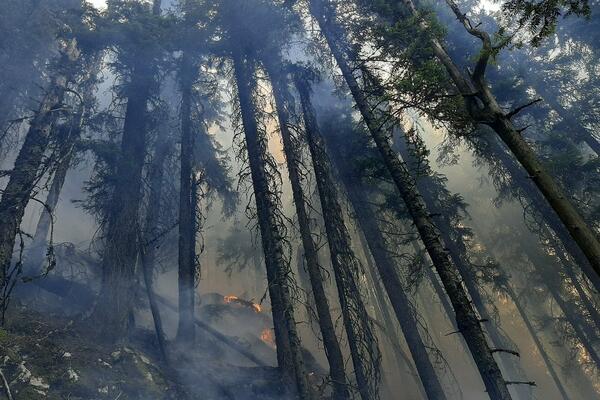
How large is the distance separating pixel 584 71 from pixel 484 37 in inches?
812

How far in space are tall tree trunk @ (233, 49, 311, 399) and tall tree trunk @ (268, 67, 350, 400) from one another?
0.66 metres

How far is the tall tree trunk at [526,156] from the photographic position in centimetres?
360

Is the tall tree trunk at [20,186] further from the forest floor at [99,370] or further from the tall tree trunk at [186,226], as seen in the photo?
the tall tree trunk at [186,226]

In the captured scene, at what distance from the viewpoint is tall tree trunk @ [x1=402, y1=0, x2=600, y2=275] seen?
11.8 feet

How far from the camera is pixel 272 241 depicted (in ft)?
28.6

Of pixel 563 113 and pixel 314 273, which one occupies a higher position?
pixel 563 113

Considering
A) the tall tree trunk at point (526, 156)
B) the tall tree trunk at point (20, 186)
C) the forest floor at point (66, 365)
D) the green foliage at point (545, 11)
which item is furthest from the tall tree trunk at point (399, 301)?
the tall tree trunk at point (20, 186)

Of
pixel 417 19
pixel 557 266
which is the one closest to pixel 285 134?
pixel 417 19

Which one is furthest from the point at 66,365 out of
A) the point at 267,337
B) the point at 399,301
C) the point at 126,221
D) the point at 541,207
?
the point at 267,337

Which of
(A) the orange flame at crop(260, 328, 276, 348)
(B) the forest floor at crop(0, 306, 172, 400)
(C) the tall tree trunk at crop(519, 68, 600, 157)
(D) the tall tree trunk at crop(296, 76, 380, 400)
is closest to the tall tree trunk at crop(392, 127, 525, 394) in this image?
(D) the tall tree trunk at crop(296, 76, 380, 400)

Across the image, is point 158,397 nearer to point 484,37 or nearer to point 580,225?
point 580,225

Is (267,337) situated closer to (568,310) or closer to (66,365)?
(66,365)

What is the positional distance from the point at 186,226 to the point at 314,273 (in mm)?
6281

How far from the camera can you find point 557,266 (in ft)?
65.0
